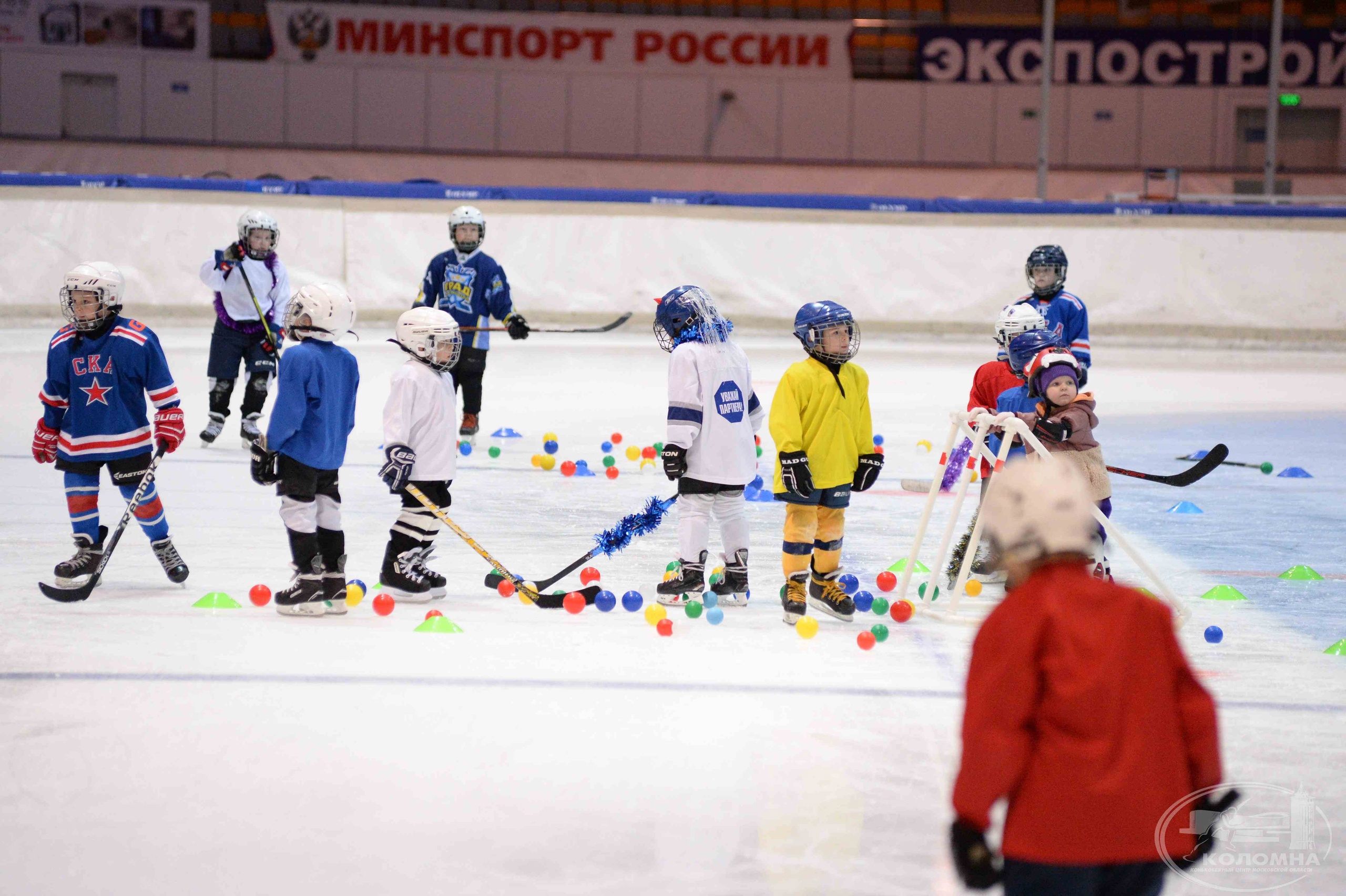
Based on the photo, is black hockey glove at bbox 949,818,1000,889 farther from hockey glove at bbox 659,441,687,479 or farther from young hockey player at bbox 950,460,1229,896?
hockey glove at bbox 659,441,687,479

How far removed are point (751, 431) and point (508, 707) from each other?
174cm

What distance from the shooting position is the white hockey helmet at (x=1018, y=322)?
221 inches

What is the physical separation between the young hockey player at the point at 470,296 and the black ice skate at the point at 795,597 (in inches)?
186

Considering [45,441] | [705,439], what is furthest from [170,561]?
[705,439]

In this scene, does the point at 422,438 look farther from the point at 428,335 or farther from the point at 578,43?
the point at 578,43

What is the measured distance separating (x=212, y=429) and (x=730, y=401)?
16.3ft

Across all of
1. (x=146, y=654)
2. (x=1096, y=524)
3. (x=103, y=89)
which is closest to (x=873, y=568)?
(x=1096, y=524)

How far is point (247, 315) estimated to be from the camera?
9.09 metres

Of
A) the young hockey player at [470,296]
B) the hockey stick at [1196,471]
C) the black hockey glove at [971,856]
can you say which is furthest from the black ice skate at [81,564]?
the young hockey player at [470,296]

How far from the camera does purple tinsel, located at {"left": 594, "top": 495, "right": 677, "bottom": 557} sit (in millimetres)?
5285

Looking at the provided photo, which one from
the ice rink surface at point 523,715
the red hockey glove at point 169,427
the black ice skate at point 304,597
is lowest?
the ice rink surface at point 523,715

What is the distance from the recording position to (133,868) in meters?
2.81

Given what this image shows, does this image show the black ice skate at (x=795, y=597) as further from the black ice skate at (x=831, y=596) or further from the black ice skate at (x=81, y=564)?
the black ice skate at (x=81, y=564)

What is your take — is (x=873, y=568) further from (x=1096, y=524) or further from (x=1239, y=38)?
(x=1239, y=38)
